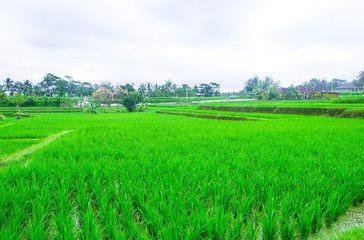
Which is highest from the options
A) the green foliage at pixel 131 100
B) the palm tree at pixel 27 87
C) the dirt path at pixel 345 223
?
the palm tree at pixel 27 87

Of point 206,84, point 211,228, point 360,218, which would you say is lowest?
point 360,218

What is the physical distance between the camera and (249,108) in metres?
15.8

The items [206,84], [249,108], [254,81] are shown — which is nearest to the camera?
[249,108]

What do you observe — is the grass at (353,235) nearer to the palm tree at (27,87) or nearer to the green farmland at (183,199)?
the green farmland at (183,199)

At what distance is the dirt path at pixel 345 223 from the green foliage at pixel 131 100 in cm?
2415

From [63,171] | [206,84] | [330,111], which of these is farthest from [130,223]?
[206,84]

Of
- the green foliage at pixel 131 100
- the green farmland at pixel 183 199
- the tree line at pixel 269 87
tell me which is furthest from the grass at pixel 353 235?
the tree line at pixel 269 87

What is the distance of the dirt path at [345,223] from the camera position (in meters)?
1.37

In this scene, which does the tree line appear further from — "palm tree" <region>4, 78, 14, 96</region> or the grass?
"palm tree" <region>4, 78, 14, 96</region>

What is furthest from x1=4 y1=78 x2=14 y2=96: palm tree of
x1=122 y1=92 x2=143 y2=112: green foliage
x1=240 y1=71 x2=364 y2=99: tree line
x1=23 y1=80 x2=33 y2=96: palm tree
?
x1=240 y1=71 x2=364 y2=99: tree line

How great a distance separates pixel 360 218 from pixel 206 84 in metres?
69.2

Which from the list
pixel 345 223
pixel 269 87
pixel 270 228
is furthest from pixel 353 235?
pixel 269 87

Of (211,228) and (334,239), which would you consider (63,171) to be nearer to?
(211,228)

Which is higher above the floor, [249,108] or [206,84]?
[206,84]
